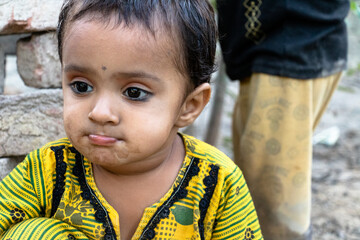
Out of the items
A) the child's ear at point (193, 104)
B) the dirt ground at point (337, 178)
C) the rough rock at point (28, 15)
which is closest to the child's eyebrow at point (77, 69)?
the child's ear at point (193, 104)

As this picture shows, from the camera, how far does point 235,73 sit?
2.44 meters

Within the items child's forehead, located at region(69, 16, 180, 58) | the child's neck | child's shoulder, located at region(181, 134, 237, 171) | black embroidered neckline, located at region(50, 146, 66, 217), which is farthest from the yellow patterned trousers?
black embroidered neckline, located at region(50, 146, 66, 217)

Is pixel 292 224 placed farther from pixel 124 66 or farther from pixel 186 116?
pixel 124 66

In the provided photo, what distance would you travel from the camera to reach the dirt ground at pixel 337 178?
3037 mm

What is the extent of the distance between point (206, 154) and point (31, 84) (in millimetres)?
998

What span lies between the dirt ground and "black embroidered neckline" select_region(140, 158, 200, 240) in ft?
5.04

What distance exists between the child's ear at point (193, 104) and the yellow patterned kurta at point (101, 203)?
186 mm

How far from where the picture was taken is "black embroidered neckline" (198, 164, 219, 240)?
5.57 feet

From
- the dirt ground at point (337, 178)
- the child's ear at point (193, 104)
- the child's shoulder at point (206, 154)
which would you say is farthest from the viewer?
the dirt ground at point (337, 178)

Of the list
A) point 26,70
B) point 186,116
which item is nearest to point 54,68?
point 26,70

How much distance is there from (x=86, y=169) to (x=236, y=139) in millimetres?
1209

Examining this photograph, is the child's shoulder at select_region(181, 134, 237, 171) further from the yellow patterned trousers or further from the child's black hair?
the yellow patterned trousers

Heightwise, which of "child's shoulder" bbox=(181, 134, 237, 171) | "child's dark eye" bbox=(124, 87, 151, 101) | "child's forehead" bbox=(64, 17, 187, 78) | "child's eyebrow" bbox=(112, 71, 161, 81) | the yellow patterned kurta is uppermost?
"child's forehead" bbox=(64, 17, 187, 78)

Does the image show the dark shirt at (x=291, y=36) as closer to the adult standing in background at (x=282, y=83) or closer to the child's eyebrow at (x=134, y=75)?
the adult standing in background at (x=282, y=83)
